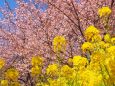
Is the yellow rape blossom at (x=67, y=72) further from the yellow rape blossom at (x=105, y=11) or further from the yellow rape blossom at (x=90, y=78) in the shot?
the yellow rape blossom at (x=105, y=11)

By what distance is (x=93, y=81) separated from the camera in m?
4.64

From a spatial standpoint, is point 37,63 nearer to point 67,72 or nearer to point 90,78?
point 67,72

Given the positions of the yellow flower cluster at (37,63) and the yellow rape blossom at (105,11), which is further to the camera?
the yellow flower cluster at (37,63)

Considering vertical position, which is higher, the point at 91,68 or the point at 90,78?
the point at 91,68

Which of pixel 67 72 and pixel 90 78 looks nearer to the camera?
pixel 90 78

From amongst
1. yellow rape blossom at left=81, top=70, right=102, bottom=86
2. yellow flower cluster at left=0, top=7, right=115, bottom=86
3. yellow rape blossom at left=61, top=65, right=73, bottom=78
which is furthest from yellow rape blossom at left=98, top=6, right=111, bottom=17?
yellow rape blossom at left=81, top=70, right=102, bottom=86

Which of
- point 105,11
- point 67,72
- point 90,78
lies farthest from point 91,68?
point 105,11

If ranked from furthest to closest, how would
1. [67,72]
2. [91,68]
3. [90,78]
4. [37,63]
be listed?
[37,63] < [67,72] < [91,68] < [90,78]

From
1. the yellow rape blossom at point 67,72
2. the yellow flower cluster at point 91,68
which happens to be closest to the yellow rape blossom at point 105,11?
the yellow flower cluster at point 91,68

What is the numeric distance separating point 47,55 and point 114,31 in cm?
234

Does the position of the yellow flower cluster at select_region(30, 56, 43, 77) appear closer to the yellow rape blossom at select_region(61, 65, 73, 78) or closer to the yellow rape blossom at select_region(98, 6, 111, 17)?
the yellow rape blossom at select_region(61, 65, 73, 78)

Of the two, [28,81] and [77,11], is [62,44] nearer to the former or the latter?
[77,11]

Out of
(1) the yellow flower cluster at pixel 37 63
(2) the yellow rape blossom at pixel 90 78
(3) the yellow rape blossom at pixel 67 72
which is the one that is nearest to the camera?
→ (2) the yellow rape blossom at pixel 90 78

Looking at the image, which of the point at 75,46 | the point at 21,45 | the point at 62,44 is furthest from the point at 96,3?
the point at 62,44
